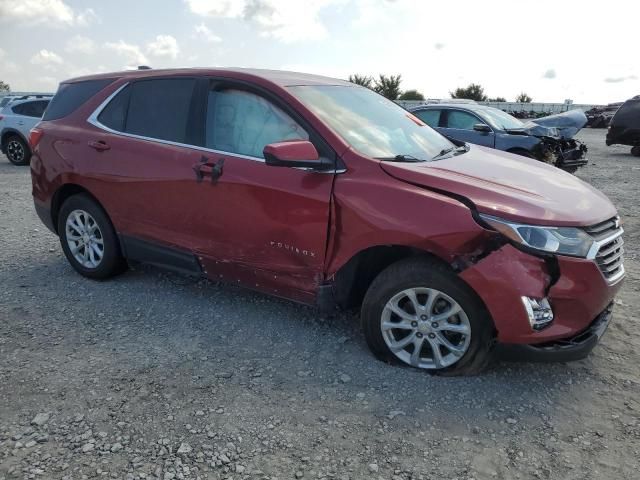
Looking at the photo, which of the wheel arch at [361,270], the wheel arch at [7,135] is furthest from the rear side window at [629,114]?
the wheel arch at [7,135]

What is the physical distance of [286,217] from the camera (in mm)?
3439

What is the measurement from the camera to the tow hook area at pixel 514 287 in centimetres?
286

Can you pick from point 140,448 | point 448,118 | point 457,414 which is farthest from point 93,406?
point 448,118

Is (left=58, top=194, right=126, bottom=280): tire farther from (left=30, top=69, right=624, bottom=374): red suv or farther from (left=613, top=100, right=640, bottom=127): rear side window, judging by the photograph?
(left=613, top=100, right=640, bottom=127): rear side window

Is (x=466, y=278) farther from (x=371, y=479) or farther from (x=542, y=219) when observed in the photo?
(x=371, y=479)

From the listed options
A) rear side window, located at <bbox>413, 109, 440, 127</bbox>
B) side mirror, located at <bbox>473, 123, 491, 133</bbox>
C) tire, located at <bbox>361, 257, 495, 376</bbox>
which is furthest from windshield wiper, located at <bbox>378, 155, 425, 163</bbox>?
rear side window, located at <bbox>413, 109, 440, 127</bbox>

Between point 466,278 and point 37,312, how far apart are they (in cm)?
324

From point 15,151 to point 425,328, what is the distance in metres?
13.4

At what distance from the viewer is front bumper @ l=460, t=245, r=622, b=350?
2859 millimetres

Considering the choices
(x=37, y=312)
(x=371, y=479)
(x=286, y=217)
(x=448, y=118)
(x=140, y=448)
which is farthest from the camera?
(x=448, y=118)

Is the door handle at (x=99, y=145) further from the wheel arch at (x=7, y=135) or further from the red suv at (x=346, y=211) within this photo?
the wheel arch at (x=7, y=135)

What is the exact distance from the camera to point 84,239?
474 cm

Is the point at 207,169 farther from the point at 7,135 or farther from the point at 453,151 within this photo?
the point at 7,135

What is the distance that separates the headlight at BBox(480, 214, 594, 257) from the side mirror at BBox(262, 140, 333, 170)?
103 cm
